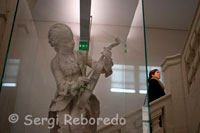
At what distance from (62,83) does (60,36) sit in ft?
1.23

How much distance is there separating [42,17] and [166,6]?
13.5 feet

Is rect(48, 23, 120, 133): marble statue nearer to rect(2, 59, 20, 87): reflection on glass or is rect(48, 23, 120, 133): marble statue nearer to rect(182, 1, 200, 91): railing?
rect(2, 59, 20, 87): reflection on glass

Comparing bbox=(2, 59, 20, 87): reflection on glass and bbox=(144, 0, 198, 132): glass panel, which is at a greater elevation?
bbox=(144, 0, 198, 132): glass panel

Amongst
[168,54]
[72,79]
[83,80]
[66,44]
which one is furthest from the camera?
[168,54]

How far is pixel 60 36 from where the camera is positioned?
69.0 inches

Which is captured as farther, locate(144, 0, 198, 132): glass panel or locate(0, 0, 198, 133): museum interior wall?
locate(144, 0, 198, 132): glass panel

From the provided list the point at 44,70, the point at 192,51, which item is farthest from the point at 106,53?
the point at 192,51

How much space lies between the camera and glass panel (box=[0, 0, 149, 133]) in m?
1.58

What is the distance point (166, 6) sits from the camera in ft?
17.4

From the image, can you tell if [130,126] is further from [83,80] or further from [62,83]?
[62,83]

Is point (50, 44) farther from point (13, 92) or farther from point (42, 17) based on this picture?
point (13, 92)

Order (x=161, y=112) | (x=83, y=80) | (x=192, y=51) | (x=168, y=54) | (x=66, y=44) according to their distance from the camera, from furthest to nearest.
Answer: (x=168, y=54) < (x=161, y=112) < (x=192, y=51) < (x=66, y=44) < (x=83, y=80)

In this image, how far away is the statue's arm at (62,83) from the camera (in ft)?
5.05

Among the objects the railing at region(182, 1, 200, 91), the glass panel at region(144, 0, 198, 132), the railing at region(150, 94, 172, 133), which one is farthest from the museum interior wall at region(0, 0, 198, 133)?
the glass panel at region(144, 0, 198, 132)
